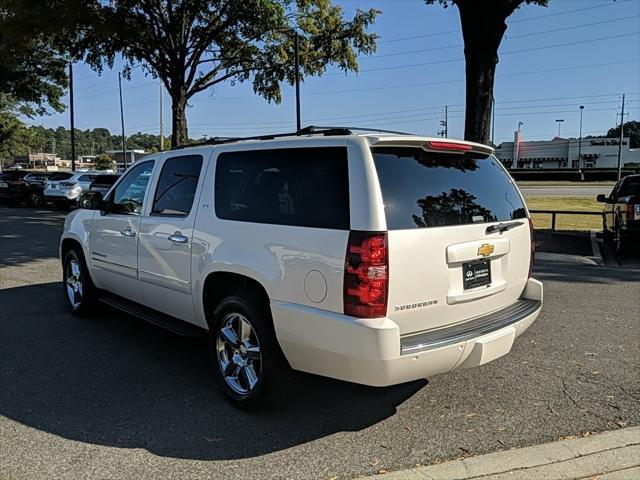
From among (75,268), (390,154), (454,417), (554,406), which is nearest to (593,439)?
(554,406)

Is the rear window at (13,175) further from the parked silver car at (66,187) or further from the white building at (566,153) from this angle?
the white building at (566,153)

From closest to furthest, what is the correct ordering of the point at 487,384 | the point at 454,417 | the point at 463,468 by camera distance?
the point at 463,468 → the point at 454,417 → the point at 487,384

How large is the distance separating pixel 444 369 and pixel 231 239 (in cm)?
170

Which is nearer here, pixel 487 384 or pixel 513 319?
pixel 513 319

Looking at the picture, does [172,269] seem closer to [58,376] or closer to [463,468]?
[58,376]

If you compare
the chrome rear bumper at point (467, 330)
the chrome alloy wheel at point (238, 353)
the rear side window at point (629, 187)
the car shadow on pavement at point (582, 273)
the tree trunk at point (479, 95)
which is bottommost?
the car shadow on pavement at point (582, 273)

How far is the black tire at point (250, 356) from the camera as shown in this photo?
3.73 meters

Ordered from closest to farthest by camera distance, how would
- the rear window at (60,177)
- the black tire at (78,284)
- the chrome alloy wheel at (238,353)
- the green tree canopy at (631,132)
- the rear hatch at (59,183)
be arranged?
the chrome alloy wheel at (238,353)
the black tire at (78,284)
the rear hatch at (59,183)
the rear window at (60,177)
the green tree canopy at (631,132)

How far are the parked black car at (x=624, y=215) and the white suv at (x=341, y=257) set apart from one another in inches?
294

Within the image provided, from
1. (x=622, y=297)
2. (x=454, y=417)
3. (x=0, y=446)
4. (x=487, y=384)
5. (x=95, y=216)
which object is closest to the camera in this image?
(x=0, y=446)

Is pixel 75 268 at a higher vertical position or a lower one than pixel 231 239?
lower

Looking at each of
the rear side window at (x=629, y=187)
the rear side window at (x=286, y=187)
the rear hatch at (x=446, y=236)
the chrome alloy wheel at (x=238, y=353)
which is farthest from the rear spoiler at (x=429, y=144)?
the rear side window at (x=629, y=187)

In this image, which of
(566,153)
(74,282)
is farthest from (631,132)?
(74,282)

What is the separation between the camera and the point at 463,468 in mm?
3188
